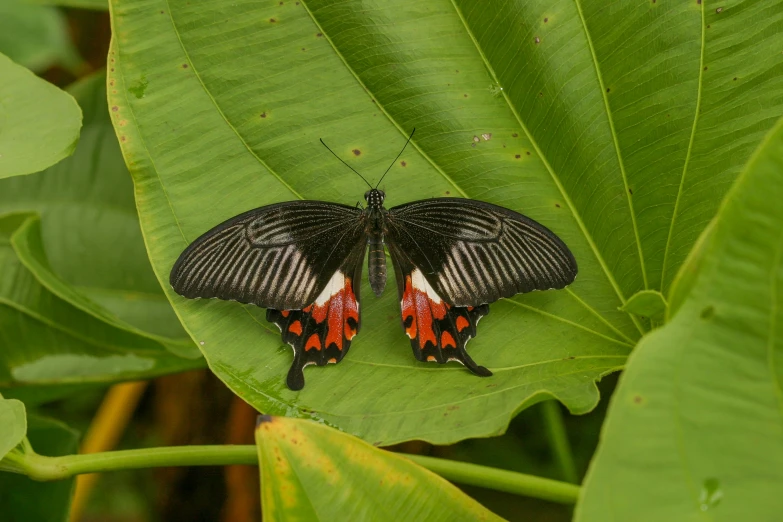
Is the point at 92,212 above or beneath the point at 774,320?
beneath

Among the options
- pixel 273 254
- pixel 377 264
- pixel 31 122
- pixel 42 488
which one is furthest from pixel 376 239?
pixel 42 488

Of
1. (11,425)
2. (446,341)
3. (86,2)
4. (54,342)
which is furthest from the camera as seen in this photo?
(86,2)

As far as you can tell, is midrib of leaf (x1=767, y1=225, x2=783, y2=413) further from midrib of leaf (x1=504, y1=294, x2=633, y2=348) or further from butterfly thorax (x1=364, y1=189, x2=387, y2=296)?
butterfly thorax (x1=364, y1=189, x2=387, y2=296)

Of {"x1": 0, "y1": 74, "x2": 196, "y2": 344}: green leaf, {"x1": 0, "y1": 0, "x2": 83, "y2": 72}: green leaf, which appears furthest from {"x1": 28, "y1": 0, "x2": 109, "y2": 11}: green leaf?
{"x1": 0, "y1": 74, "x2": 196, "y2": 344}: green leaf

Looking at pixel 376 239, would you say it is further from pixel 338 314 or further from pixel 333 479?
pixel 333 479

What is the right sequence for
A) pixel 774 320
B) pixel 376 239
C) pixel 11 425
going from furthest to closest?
1. pixel 376 239
2. pixel 11 425
3. pixel 774 320

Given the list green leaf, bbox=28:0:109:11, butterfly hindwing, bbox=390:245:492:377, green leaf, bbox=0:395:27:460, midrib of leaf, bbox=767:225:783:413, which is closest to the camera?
midrib of leaf, bbox=767:225:783:413

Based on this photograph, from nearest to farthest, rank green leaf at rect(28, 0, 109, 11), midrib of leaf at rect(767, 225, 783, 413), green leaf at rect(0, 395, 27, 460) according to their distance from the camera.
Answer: midrib of leaf at rect(767, 225, 783, 413) < green leaf at rect(0, 395, 27, 460) < green leaf at rect(28, 0, 109, 11)
